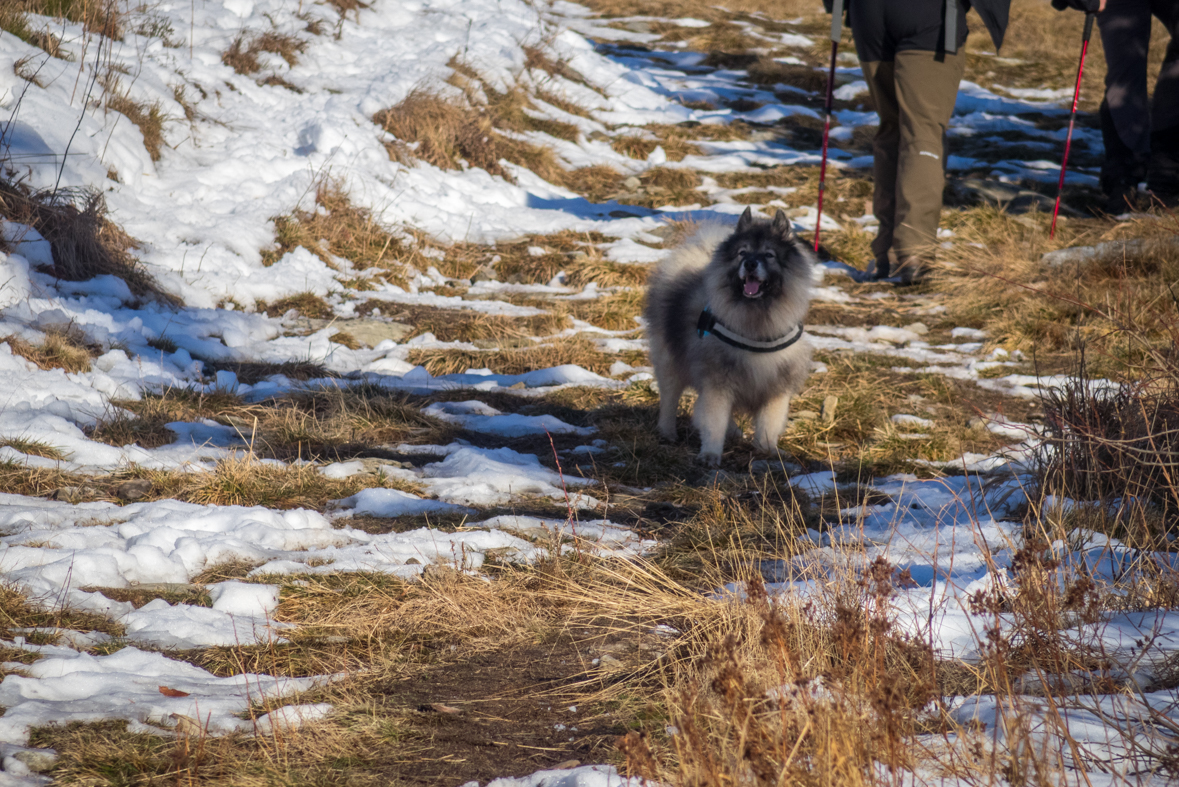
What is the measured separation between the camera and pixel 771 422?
503cm

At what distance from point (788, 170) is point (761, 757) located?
1065 cm

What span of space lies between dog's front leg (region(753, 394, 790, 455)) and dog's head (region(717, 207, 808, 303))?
1.97 ft

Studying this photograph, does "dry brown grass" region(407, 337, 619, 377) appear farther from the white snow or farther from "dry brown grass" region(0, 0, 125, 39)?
"dry brown grass" region(0, 0, 125, 39)

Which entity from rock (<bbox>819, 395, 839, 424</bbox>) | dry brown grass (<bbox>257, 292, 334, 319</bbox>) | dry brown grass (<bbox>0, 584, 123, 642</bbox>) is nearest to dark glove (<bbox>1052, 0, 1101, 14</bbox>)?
rock (<bbox>819, 395, 839, 424</bbox>)

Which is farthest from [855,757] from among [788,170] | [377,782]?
[788,170]

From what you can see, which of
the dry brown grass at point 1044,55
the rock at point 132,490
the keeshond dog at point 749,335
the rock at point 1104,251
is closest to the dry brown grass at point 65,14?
the rock at point 132,490

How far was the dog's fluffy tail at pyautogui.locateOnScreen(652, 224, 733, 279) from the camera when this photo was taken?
5.60m

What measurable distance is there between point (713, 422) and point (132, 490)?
2.89 meters

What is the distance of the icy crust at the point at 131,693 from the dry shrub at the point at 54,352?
2.95m

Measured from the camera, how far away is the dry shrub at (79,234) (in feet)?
19.2

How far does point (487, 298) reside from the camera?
7.77 meters

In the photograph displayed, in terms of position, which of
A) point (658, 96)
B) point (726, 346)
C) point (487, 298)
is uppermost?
point (658, 96)

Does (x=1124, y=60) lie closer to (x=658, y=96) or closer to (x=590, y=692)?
(x=658, y=96)

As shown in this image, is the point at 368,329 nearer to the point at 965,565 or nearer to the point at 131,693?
the point at 131,693
